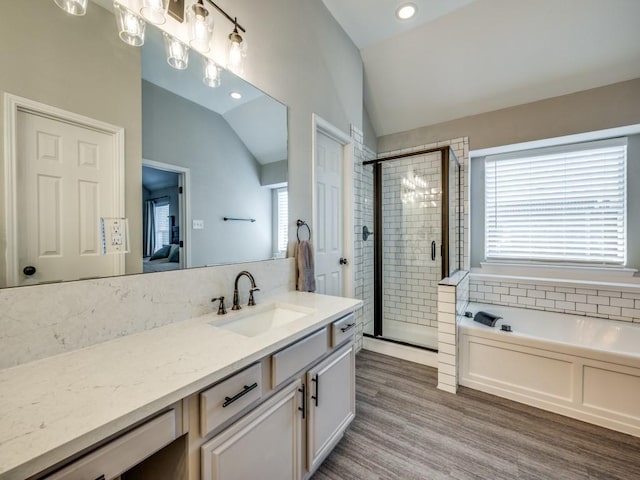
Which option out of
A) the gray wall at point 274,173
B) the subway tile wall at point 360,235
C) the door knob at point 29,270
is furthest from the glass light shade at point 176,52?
the subway tile wall at point 360,235

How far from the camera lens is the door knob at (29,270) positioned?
905mm

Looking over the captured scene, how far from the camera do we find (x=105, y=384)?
77 centimetres

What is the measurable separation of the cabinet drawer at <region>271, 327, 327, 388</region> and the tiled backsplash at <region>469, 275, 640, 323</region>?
252 cm

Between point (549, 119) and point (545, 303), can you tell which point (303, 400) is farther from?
point (549, 119)

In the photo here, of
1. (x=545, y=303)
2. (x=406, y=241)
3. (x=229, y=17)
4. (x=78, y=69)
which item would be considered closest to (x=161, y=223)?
(x=78, y=69)

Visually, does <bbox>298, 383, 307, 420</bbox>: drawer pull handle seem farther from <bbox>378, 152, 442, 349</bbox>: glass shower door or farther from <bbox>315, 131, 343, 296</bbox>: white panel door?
<bbox>378, 152, 442, 349</bbox>: glass shower door

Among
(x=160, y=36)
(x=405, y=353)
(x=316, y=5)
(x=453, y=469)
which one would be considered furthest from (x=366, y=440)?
(x=316, y=5)

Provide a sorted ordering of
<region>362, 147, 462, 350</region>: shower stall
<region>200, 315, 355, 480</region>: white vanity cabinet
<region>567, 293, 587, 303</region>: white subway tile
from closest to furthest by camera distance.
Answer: <region>200, 315, 355, 480</region>: white vanity cabinet, <region>567, 293, 587, 303</region>: white subway tile, <region>362, 147, 462, 350</region>: shower stall

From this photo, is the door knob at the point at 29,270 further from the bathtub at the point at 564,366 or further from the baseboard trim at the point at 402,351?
the baseboard trim at the point at 402,351

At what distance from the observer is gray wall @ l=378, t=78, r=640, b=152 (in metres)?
2.41

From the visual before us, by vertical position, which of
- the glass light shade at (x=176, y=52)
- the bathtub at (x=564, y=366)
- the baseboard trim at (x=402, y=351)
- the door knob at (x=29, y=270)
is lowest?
the baseboard trim at (x=402, y=351)

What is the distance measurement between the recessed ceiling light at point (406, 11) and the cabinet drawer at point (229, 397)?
3.00m

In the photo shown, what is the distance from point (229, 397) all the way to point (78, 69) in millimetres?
1314

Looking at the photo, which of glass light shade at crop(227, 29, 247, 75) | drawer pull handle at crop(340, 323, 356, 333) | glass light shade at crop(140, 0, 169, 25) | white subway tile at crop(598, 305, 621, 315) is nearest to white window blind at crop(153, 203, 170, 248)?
glass light shade at crop(140, 0, 169, 25)
